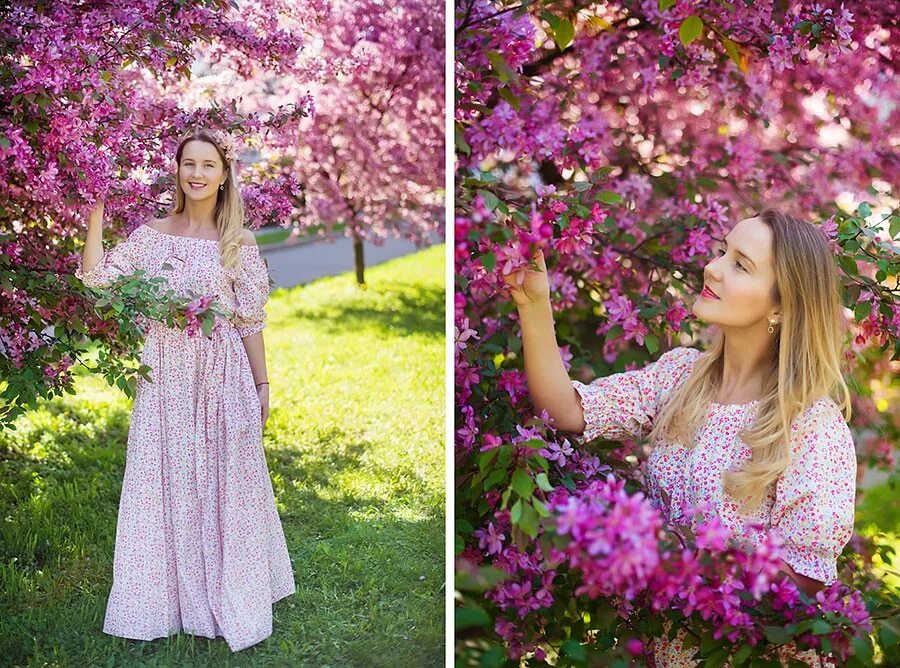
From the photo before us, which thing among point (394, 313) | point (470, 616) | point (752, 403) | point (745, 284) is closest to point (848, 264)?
point (745, 284)

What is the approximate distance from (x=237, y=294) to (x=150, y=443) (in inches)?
14.8

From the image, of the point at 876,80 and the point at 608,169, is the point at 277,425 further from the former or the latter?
the point at 876,80

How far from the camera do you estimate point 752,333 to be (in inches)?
69.1

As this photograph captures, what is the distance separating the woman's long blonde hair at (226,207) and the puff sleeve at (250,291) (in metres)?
0.03

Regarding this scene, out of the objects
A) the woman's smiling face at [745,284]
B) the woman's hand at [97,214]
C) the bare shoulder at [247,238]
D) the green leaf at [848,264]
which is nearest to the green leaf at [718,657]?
the woman's smiling face at [745,284]

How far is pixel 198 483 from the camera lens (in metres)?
2.06

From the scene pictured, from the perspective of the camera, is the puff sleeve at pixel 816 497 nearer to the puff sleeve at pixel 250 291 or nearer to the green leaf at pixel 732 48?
the green leaf at pixel 732 48

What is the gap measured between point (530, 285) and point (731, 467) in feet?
1.60

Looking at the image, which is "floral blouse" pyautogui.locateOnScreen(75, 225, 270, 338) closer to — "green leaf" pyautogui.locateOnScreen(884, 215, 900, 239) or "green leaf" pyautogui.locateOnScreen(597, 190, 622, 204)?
"green leaf" pyautogui.locateOnScreen(597, 190, 622, 204)

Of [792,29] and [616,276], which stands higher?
[792,29]

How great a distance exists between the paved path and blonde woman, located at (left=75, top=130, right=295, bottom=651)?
152mm

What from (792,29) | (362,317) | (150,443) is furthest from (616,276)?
(150,443)

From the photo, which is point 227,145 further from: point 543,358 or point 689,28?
point 689,28

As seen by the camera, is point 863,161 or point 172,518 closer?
point 172,518
